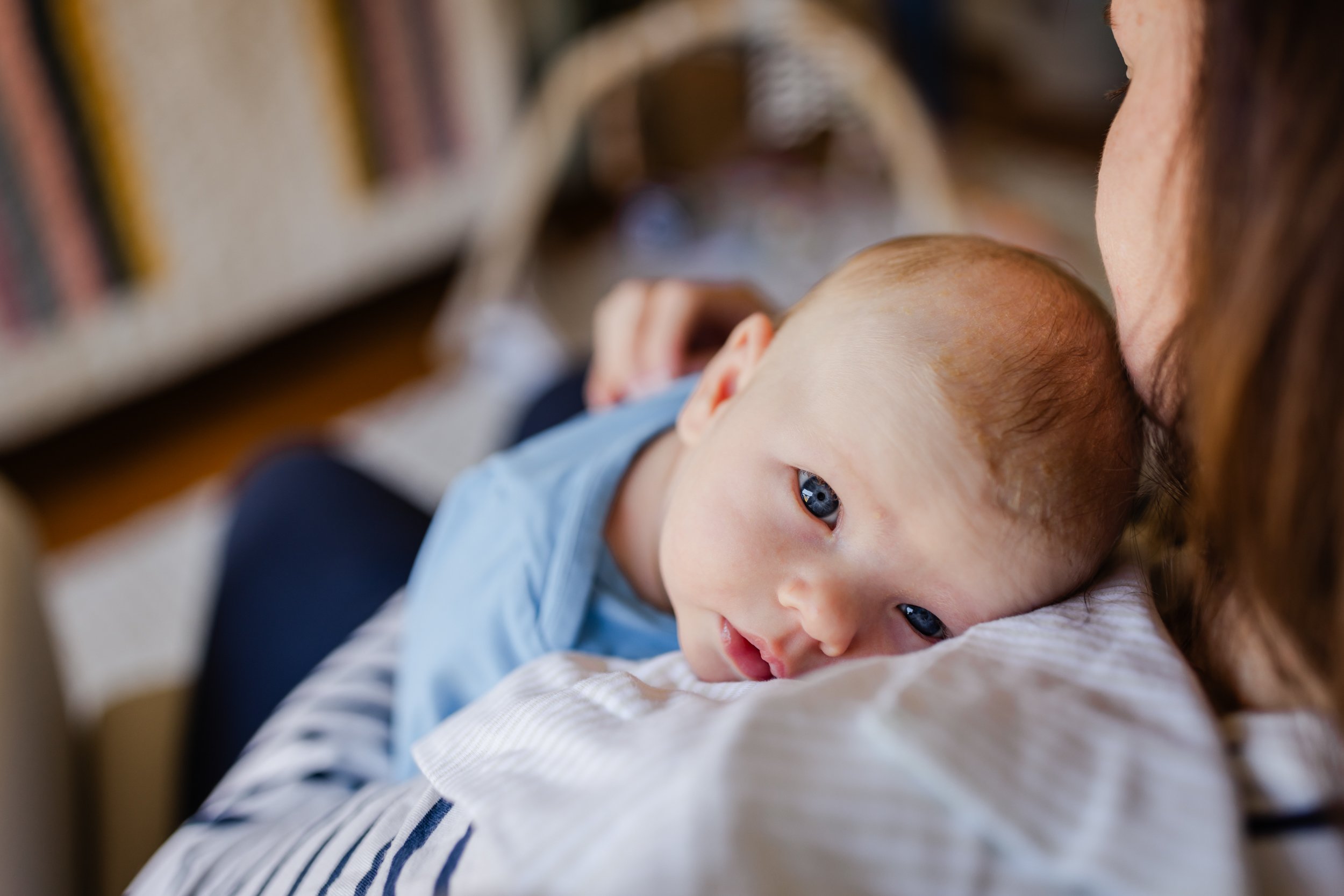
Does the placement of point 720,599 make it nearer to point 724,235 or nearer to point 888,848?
point 888,848

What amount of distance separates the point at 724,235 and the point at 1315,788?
1955mm

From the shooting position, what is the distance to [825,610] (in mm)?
555

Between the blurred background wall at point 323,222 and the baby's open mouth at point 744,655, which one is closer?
the baby's open mouth at point 744,655

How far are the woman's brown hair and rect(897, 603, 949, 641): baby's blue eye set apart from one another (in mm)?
204

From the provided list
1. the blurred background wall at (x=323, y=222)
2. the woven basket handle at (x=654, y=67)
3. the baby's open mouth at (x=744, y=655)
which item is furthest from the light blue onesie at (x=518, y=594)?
the woven basket handle at (x=654, y=67)

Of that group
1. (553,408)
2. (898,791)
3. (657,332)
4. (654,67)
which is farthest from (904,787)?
(654,67)

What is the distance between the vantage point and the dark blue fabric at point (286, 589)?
2.75ft

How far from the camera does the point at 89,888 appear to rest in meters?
0.78

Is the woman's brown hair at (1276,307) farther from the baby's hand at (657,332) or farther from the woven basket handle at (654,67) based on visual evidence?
the woven basket handle at (654,67)

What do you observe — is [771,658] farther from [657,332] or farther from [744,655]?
[657,332]

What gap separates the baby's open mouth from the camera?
599 millimetres

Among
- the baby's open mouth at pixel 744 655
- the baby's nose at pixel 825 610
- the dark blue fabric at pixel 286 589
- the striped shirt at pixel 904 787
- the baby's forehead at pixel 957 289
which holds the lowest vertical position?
the dark blue fabric at pixel 286 589

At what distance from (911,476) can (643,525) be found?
0.81 ft

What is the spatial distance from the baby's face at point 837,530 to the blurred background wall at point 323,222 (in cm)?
75
